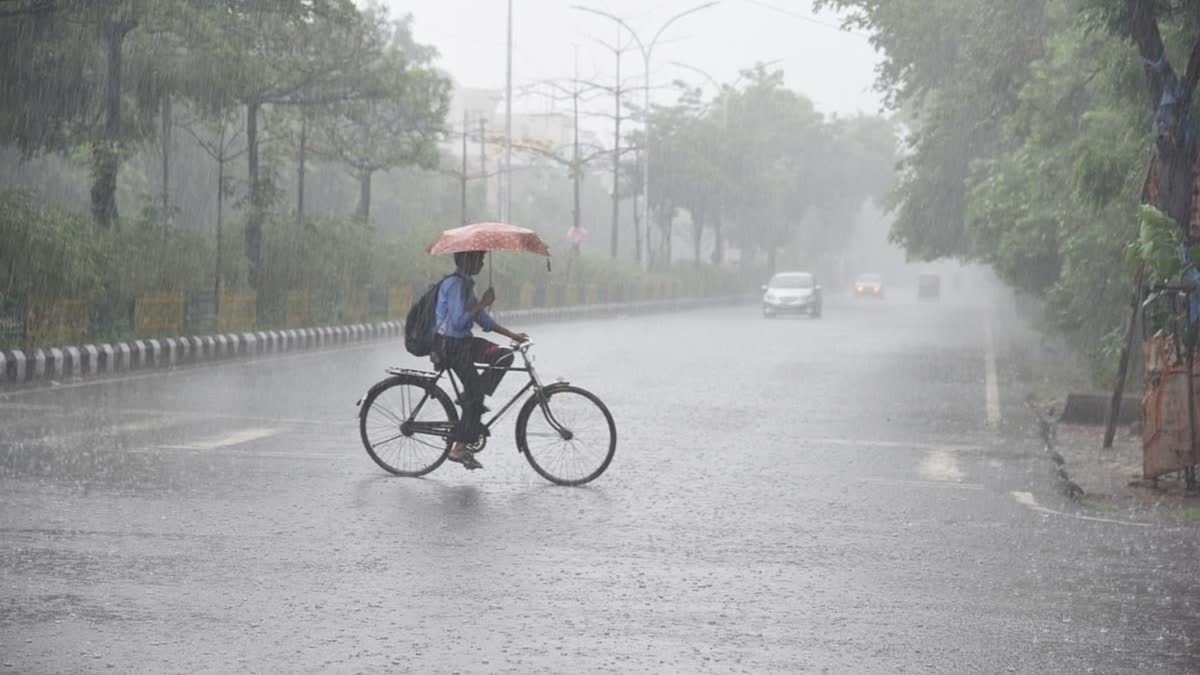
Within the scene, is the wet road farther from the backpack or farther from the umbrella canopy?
the umbrella canopy

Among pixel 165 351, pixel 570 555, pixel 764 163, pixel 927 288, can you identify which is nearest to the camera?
pixel 570 555

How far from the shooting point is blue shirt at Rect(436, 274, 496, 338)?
11.4 meters

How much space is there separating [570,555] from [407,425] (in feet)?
11.1

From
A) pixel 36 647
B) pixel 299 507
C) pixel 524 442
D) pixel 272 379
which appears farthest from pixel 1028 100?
pixel 36 647

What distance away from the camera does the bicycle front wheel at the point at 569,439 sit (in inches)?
447

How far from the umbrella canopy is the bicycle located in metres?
0.69

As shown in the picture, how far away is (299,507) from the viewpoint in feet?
32.5

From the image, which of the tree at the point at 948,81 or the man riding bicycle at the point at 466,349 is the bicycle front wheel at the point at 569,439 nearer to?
the man riding bicycle at the point at 466,349

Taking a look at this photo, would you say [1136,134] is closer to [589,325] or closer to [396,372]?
[396,372]

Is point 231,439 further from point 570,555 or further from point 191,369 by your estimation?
point 191,369

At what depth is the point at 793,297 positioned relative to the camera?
53.8 meters

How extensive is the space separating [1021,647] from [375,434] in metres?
6.08

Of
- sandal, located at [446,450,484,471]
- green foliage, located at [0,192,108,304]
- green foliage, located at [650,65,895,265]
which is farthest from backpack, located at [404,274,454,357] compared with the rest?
green foliage, located at [650,65,895,265]

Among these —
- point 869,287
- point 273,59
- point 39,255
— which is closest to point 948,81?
point 273,59
